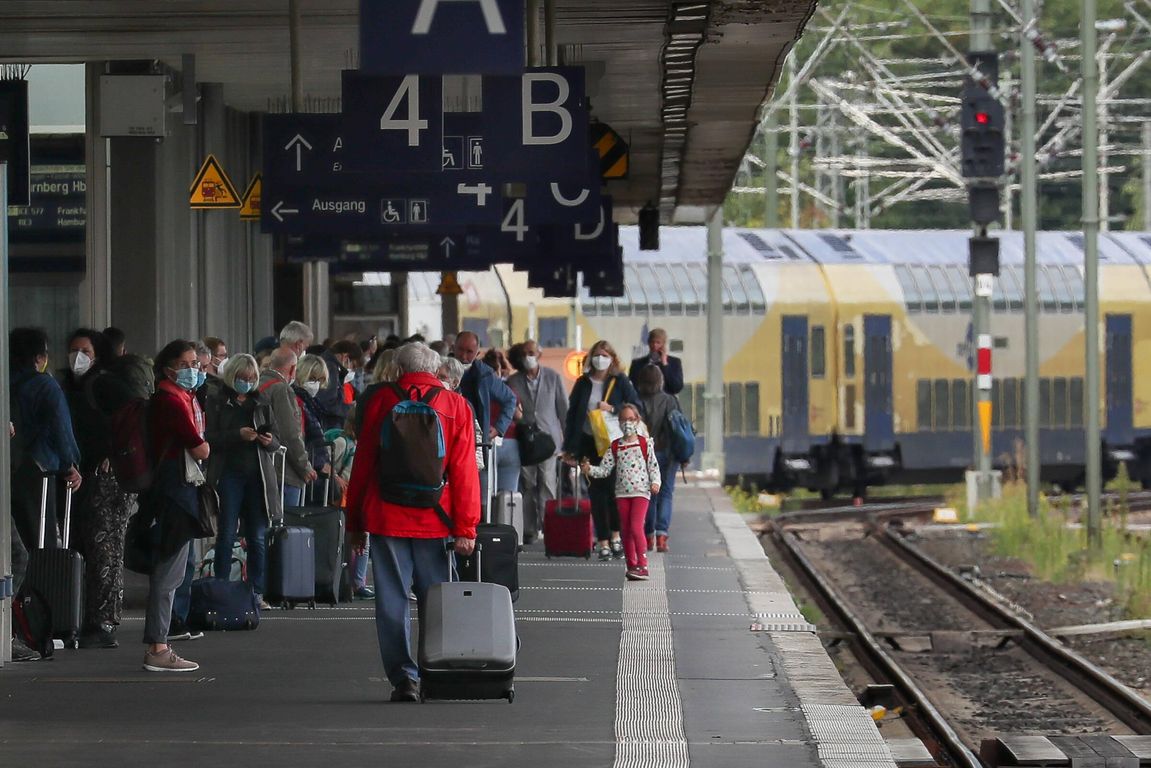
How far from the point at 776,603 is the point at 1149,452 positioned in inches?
796

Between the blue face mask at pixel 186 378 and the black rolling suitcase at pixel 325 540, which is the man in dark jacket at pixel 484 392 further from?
the blue face mask at pixel 186 378

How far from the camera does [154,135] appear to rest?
14.5m

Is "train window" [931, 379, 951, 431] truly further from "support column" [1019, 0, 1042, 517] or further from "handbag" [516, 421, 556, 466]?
"handbag" [516, 421, 556, 466]

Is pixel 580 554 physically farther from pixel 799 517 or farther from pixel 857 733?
pixel 799 517

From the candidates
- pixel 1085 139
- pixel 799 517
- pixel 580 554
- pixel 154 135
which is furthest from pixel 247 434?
pixel 799 517

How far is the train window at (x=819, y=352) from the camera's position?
107 feet

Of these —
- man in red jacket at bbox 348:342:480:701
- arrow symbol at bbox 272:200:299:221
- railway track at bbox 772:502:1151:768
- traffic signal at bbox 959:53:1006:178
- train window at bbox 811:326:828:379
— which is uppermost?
Answer: traffic signal at bbox 959:53:1006:178

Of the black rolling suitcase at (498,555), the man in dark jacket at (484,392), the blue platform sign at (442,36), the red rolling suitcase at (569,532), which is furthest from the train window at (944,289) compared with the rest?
the blue platform sign at (442,36)

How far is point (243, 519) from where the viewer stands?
13.5 m

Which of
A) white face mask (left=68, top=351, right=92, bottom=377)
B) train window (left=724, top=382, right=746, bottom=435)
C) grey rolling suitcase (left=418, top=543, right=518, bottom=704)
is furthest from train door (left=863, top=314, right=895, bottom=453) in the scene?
grey rolling suitcase (left=418, top=543, right=518, bottom=704)

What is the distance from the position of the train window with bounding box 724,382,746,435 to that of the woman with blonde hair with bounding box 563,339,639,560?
1405 cm

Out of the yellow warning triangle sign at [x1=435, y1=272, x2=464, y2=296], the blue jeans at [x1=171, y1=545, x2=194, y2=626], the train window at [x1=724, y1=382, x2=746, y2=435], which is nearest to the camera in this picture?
the blue jeans at [x1=171, y1=545, x2=194, y2=626]

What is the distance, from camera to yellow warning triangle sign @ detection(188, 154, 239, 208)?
49.2ft

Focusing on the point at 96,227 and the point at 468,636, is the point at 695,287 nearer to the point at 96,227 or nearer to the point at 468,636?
the point at 96,227
